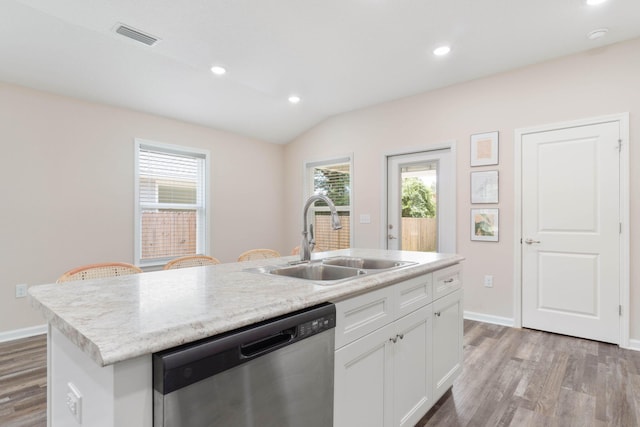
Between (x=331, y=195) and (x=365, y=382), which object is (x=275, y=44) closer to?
(x=331, y=195)

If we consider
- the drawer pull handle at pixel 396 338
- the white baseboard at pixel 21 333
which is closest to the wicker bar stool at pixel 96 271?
the drawer pull handle at pixel 396 338

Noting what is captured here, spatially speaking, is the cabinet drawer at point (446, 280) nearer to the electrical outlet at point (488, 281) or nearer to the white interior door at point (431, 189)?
the electrical outlet at point (488, 281)

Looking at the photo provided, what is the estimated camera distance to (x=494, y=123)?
11.7 ft

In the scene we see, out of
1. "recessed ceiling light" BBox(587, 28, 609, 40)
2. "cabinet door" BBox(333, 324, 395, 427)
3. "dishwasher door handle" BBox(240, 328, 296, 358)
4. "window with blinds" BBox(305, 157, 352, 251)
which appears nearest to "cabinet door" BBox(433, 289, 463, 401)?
"cabinet door" BBox(333, 324, 395, 427)

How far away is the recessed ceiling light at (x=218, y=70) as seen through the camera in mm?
3325

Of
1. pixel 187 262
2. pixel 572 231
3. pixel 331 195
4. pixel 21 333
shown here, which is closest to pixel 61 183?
pixel 21 333

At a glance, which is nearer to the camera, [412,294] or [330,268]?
[412,294]

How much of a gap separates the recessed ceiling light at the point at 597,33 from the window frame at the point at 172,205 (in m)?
4.26

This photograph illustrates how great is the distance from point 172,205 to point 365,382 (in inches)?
144

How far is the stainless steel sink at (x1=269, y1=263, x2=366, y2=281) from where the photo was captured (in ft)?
5.82

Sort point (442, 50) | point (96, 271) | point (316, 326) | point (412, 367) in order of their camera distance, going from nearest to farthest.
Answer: point (316, 326), point (412, 367), point (96, 271), point (442, 50)

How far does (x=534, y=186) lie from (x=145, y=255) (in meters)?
4.40

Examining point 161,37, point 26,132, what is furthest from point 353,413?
point 26,132

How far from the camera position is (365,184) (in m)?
4.58
